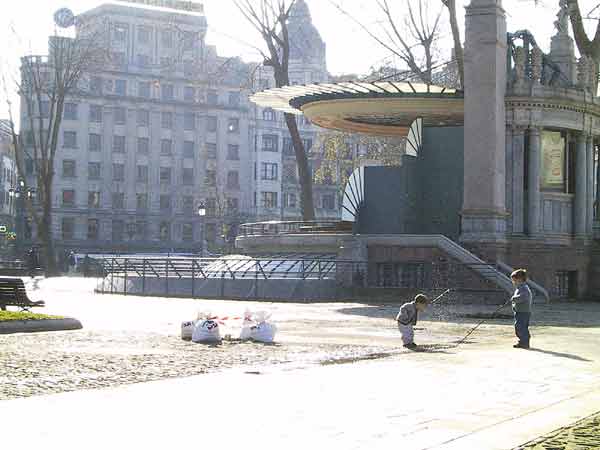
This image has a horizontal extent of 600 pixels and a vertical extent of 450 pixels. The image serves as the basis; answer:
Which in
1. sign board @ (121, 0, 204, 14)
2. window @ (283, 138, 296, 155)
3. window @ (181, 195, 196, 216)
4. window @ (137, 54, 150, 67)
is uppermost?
sign board @ (121, 0, 204, 14)

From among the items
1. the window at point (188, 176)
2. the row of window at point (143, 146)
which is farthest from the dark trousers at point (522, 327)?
the window at point (188, 176)

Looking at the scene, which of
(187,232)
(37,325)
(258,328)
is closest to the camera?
(258,328)

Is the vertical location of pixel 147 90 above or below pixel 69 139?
above

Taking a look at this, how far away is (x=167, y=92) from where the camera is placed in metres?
117

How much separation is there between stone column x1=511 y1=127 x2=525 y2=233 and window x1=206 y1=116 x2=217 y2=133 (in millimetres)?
86050

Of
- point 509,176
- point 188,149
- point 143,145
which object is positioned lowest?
point 509,176

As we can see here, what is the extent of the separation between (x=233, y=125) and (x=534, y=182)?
87.7 m

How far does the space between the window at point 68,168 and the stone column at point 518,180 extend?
8048cm

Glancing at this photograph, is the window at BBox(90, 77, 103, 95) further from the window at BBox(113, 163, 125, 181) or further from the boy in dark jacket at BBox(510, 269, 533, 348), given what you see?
the boy in dark jacket at BBox(510, 269, 533, 348)

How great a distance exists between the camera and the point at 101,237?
360 ft

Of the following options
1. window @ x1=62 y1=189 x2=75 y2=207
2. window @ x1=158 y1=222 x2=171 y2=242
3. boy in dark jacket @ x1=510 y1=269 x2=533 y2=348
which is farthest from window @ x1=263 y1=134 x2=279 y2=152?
boy in dark jacket @ x1=510 y1=269 x2=533 y2=348

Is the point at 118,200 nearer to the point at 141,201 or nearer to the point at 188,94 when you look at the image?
the point at 141,201

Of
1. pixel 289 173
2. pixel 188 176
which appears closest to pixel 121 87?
pixel 188 176

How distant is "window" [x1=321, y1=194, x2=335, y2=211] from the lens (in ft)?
416
